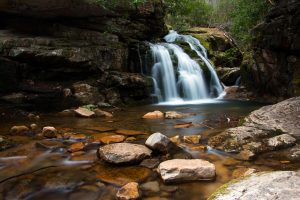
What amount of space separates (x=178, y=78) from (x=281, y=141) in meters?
9.11

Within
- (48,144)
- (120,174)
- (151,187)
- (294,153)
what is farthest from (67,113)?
(294,153)

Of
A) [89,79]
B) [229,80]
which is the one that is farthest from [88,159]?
[229,80]

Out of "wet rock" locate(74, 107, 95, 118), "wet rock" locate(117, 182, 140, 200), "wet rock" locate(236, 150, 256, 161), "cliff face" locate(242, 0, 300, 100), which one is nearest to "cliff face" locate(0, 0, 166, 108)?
"wet rock" locate(74, 107, 95, 118)

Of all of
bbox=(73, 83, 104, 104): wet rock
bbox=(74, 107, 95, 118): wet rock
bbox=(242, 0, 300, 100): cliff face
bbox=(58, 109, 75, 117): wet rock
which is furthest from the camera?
bbox=(242, 0, 300, 100): cliff face

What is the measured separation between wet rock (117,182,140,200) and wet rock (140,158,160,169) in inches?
29.1

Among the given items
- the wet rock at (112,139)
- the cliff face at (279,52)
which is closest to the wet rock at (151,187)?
the wet rock at (112,139)

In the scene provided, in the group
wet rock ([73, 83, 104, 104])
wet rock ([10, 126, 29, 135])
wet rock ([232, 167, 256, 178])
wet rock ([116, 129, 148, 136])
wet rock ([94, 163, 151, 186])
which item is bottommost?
wet rock ([232, 167, 256, 178])

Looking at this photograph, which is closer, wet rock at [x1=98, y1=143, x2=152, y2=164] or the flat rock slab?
the flat rock slab

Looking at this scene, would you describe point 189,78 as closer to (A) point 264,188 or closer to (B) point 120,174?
(B) point 120,174

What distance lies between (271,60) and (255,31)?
5.69 feet

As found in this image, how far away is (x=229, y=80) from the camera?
53.8 feet

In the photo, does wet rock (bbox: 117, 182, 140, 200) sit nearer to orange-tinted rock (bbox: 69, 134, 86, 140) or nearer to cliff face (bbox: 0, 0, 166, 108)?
orange-tinted rock (bbox: 69, 134, 86, 140)

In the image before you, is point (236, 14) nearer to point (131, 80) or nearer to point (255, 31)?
point (255, 31)

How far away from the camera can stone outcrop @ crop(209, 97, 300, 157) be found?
500 centimetres
